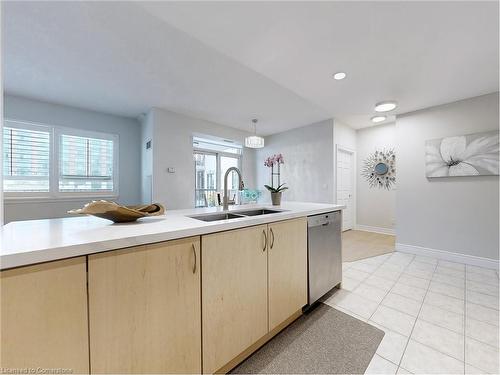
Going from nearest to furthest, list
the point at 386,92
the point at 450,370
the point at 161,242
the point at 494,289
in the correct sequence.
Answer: the point at 161,242
the point at 450,370
the point at 494,289
the point at 386,92

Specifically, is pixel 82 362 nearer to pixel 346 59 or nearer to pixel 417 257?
pixel 346 59

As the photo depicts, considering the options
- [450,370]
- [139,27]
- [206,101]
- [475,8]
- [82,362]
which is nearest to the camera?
[82,362]

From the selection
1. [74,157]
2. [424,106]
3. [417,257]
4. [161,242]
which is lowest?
[417,257]

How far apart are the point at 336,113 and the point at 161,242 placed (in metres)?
4.17

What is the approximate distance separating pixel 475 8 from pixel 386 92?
54.4 inches

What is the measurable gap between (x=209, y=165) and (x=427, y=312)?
191 inches

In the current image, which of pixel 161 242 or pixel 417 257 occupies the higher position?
pixel 161 242

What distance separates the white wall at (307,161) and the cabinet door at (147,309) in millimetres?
3998

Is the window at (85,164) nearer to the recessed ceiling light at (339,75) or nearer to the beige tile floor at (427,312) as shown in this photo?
the recessed ceiling light at (339,75)

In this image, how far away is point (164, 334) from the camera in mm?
893

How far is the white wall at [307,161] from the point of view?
4.45 metres

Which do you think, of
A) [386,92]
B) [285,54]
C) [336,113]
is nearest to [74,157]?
[285,54]

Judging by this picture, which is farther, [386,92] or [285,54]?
[386,92]

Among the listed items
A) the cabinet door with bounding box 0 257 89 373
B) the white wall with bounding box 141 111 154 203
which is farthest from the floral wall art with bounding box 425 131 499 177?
the white wall with bounding box 141 111 154 203
